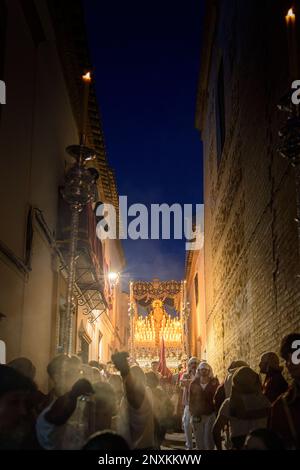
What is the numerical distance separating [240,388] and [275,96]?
496 centimetres

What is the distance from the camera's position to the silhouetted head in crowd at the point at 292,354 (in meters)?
4.64

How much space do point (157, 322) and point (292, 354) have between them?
22869mm

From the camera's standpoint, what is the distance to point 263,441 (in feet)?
10.4

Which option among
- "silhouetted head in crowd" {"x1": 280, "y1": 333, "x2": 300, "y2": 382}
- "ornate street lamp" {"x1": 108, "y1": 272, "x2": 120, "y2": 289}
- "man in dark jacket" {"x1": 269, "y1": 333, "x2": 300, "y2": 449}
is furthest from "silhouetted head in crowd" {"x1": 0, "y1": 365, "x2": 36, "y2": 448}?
"ornate street lamp" {"x1": 108, "y1": 272, "x2": 120, "y2": 289}

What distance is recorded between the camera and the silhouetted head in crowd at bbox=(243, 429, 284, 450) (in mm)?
3129

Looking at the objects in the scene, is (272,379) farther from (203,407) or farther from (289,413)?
(203,407)

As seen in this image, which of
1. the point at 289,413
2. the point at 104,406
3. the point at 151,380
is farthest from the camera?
the point at 151,380

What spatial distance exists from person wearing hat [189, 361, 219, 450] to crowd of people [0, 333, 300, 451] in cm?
10

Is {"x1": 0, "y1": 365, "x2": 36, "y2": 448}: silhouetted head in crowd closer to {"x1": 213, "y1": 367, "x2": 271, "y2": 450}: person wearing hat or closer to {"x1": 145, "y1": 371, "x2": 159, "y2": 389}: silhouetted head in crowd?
{"x1": 213, "y1": 367, "x2": 271, "y2": 450}: person wearing hat

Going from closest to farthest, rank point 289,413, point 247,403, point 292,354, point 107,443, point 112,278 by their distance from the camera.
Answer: point 107,443
point 289,413
point 292,354
point 247,403
point 112,278

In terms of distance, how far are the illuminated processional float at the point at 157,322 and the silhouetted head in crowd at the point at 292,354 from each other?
20.2m

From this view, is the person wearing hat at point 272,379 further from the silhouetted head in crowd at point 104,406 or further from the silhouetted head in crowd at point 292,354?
the silhouetted head in crowd at point 104,406

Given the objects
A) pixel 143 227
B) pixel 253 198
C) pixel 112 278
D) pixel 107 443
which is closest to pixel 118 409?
pixel 107 443
